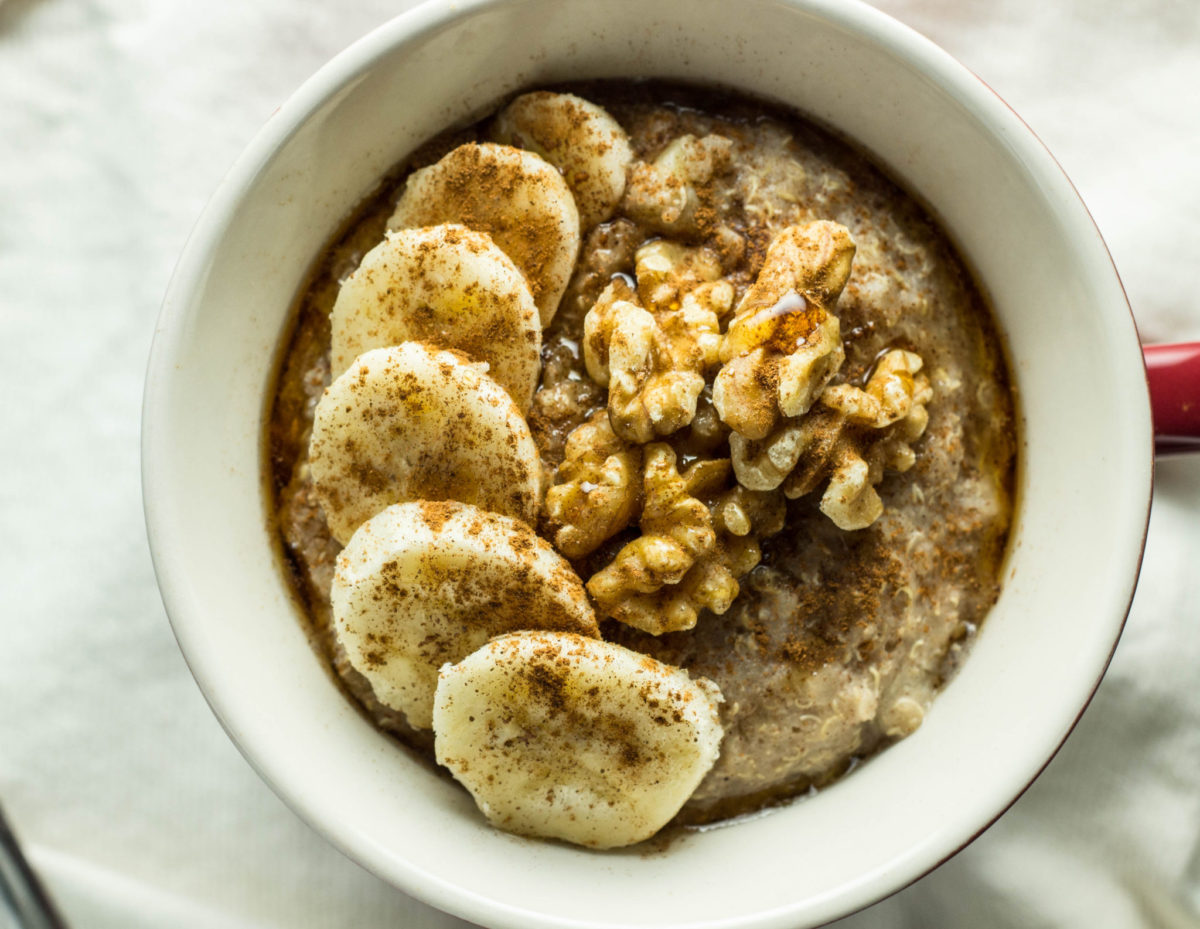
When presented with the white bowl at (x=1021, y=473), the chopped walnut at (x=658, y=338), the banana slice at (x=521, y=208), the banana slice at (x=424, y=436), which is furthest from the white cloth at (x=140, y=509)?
the chopped walnut at (x=658, y=338)

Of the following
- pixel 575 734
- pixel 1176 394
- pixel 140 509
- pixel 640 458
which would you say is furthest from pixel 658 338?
pixel 140 509

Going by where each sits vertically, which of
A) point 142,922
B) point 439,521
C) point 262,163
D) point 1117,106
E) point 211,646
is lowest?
point 142,922

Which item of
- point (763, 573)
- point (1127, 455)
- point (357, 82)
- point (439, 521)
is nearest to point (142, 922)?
point (439, 521)

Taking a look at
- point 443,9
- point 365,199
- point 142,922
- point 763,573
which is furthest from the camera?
point 142,922

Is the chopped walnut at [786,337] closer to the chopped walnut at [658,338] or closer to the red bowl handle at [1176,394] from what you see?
the chopped walnut at [658,338]

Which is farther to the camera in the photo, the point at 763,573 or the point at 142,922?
the point at 142,922

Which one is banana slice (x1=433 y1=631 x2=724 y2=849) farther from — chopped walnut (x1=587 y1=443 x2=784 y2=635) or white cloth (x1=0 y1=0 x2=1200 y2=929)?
white cloth (x1=0 y1=0 x2=1200 y2=929)

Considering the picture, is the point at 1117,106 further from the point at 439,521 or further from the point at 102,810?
the point at 102,810
